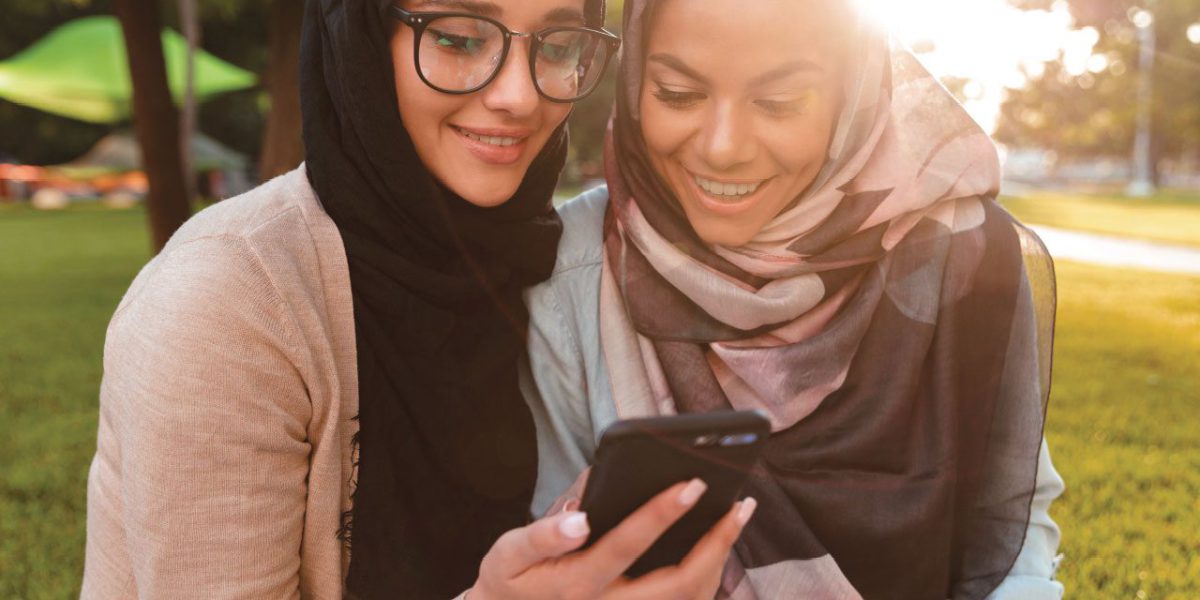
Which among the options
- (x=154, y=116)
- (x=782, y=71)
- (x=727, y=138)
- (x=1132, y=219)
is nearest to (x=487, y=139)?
(x=727, y=138)

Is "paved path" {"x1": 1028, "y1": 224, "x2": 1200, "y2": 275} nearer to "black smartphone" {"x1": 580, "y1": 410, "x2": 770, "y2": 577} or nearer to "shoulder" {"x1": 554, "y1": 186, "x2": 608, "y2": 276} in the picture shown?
"shoulder" {"x1": 554, "y1": 186, "x2": 608, "y2": 276}

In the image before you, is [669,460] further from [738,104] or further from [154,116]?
[154,116]

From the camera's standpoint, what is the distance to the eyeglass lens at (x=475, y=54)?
1699 millimetres

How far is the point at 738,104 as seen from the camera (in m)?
1.85

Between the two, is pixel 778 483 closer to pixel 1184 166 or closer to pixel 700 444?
pixel 700 444

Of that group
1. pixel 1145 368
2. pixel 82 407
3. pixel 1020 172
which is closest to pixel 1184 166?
pixel 1020 172

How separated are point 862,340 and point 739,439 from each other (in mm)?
884

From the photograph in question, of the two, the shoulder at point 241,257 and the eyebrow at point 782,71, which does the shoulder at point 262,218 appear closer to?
the shoulder at point 241,257

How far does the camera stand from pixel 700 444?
3.87 ft

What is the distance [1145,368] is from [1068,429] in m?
1.82

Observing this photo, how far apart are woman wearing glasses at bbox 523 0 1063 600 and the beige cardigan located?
0.53 metres

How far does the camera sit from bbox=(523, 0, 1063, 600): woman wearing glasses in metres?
1.92

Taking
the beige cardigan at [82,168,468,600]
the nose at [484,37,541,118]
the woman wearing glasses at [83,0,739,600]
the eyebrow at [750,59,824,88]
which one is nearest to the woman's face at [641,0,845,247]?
the eyebrow at [750,59,824,88]

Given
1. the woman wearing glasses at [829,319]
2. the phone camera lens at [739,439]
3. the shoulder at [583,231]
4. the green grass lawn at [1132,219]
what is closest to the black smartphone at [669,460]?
the phone camera lens at [739,439]
